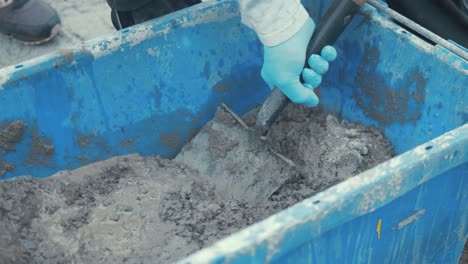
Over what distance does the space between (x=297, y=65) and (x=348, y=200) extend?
0.55 meters

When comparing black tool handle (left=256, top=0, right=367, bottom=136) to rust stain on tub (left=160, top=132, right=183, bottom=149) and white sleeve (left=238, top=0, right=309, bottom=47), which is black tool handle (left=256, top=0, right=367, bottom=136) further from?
rust stain on tub (left=160, top=132, right=183, bottom=149)

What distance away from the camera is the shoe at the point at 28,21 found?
229 cm

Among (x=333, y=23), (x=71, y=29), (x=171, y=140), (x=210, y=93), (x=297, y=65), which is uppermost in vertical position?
(x=333, y=23)

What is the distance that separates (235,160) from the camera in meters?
1.47

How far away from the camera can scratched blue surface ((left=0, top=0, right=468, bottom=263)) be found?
1.18 meters

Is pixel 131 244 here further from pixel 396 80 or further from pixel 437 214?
pixel 396 80

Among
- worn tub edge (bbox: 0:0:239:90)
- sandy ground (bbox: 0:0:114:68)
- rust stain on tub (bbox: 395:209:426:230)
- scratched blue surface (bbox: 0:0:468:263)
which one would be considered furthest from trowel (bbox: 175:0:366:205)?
sandy ground (bbox: 0:0:114:68)

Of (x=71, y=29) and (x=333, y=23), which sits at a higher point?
(x=333, y=23)

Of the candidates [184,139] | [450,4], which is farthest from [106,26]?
[450,4]

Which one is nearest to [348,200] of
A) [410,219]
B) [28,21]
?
[410,219]

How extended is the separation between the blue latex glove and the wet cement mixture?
0.19 metres

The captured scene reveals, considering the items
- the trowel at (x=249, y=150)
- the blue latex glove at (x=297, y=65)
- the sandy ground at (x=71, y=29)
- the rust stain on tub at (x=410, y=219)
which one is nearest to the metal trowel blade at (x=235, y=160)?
the trowel at (x=249, y=150)

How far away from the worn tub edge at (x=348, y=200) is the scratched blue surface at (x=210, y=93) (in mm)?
64

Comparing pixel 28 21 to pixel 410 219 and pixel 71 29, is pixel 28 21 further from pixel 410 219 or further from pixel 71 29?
pixel 410 219
